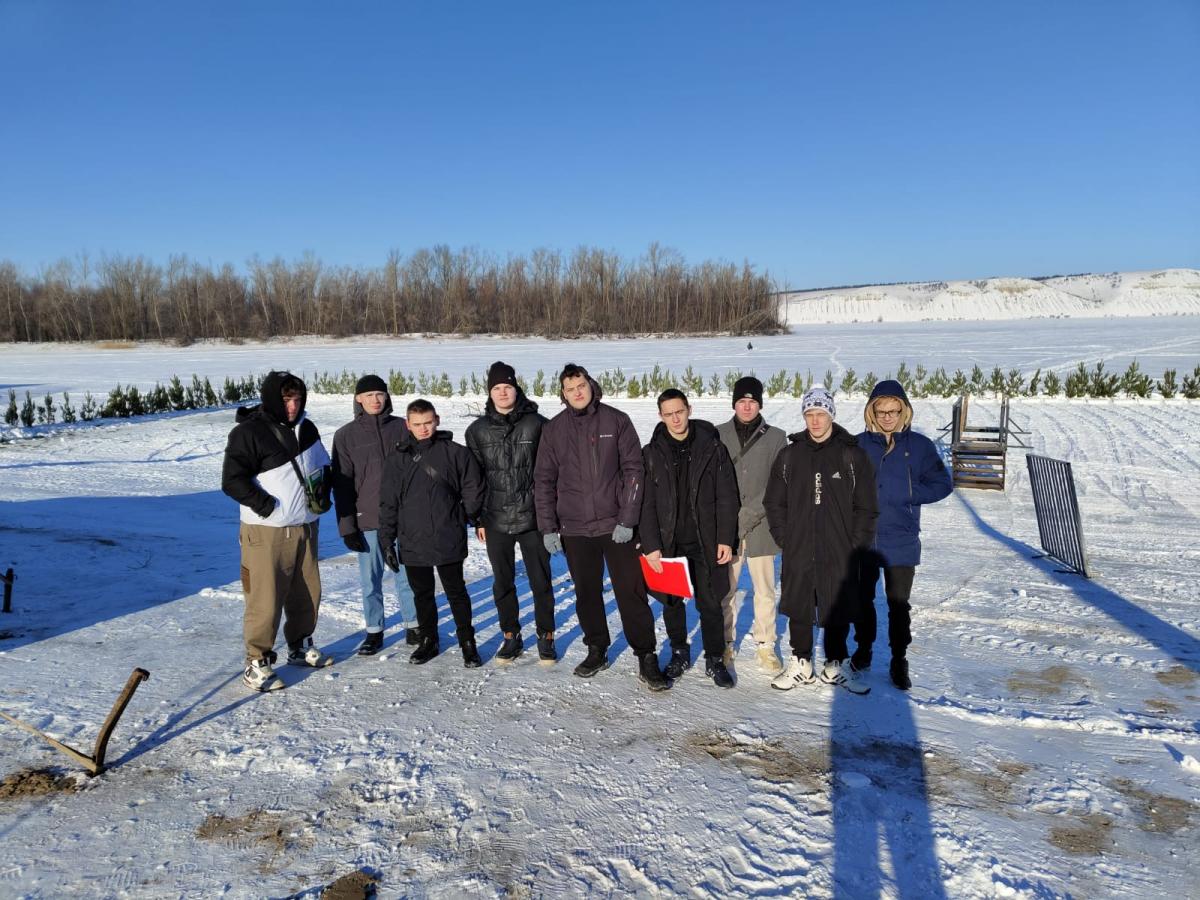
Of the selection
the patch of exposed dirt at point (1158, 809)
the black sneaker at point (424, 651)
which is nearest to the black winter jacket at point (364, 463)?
the black sneaker at point (424, 651)

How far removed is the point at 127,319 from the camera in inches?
2603

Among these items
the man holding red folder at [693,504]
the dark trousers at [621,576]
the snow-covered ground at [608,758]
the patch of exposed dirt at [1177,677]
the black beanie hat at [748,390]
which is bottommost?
the patch of exposed dirt at [1177,677]

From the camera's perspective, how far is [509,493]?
167 inches

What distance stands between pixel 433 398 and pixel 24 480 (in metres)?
11.1

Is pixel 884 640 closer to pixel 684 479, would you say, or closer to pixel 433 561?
pixel 684 479

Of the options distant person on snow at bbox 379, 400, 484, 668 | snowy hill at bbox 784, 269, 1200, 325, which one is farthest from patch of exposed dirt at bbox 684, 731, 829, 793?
snowy hill at bbox 784, 269, 1200, 325

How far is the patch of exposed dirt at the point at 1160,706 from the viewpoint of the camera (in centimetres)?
364

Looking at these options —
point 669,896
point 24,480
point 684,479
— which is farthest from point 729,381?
point 669,896

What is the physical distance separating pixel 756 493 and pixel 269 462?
2690 millimetres

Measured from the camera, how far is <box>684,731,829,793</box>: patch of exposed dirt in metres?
3.11

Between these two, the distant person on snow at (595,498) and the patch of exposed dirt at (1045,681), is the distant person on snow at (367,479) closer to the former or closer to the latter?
the distant person on snow at (595,498)

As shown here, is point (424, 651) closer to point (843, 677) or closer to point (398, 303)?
point (843, 677)

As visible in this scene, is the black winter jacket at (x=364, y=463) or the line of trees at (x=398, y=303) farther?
the line of trees at (x=398, y=303)

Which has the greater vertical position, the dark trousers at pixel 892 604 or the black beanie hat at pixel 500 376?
the black beanie hat at pixel 500 376
